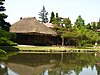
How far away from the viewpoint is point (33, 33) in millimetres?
56844

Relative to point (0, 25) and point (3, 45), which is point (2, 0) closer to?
point (0, 25)

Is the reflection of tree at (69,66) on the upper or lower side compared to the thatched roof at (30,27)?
lower

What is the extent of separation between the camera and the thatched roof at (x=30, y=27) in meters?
57.8

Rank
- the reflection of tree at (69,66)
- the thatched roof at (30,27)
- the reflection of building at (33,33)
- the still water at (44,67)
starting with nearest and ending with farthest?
1. the still water at (44,67)
2. the reflection of tree at (69,66)
3. the reflection of building at (33,33)
4. the thatched roof at (30,27)

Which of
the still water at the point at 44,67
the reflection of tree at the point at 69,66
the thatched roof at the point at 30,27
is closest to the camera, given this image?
the still water at the point at 44,67

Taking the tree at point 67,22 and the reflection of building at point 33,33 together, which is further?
the tree at point 67,22

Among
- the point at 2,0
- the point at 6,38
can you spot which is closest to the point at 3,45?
the point at 6,38

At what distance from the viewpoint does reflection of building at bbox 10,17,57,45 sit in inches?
2260

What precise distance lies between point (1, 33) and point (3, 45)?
4736mm

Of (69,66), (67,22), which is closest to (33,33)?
(67,22)

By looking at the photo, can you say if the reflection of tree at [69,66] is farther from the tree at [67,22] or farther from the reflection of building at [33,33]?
the tree at [67,22]

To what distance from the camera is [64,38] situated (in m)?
62.0

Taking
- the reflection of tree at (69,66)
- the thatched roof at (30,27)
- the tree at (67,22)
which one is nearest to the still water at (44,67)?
the reflection of tree at (69,66)

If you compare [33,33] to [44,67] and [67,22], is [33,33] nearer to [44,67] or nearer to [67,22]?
[67,22]
